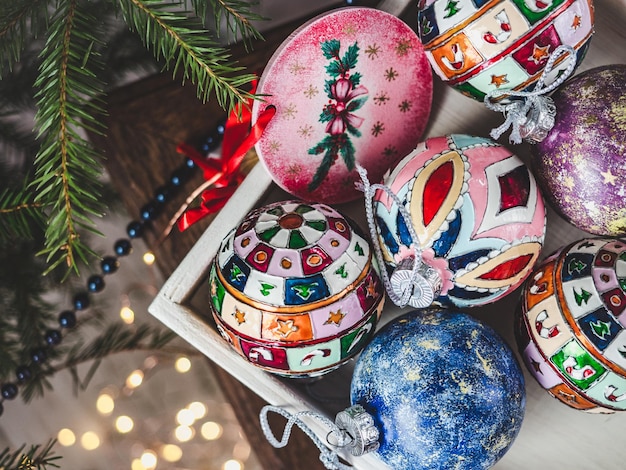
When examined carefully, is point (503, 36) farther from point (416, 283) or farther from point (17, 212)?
point (17, 212)

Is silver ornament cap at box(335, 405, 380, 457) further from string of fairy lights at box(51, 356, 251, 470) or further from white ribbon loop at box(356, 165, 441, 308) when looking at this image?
string of fairy lights at box(51, 356, 251, 470)

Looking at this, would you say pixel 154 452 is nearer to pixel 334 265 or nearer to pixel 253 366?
pixel 253 366

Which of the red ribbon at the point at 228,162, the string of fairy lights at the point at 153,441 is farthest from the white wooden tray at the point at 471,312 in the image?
the string of fairy lights at the point at 153,441

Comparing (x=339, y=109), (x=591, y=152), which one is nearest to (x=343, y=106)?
(x=339, y=109)

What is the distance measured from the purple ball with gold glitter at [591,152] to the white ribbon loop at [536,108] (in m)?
0.02

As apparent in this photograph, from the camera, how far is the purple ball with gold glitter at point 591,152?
2.06 feet

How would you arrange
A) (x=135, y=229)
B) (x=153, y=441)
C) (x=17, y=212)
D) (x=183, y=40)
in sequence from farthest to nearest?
1. (x=153, y=441)
2. (x=135, y=229)
3. (x=17, y=212)
4. (x=183, y=40)

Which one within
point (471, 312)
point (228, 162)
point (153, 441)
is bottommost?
point (153, 441)

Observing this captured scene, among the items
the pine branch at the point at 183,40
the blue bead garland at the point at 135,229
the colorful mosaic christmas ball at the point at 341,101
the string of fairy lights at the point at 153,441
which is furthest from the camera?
the string of fairy lights at the point at 153,441

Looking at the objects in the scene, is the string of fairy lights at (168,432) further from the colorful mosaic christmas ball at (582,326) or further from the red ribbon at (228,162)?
the colorful mosaic christmas ball at (582,326)

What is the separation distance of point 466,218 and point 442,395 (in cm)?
19

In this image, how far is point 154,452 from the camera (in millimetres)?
1122

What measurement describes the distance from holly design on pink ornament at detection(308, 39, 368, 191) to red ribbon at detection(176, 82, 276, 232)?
0.27 feet

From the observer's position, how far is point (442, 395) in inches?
24.2
